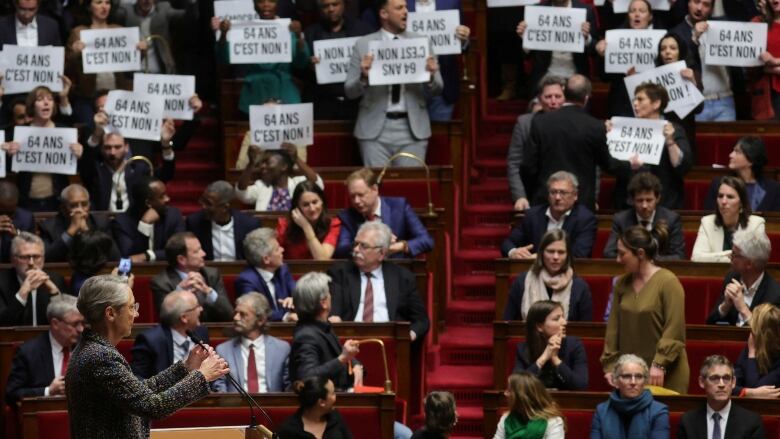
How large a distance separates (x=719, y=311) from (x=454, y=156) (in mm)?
2792

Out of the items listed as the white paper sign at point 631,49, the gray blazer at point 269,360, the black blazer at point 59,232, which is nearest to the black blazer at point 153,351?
the gray blazer at point 269,360

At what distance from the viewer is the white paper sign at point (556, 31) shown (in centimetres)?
1113

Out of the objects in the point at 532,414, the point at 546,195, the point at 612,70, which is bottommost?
the point at 532,414

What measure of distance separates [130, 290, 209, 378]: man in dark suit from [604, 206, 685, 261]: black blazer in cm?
229

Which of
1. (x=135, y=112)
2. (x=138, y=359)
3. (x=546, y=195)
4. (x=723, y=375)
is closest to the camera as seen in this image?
(x=723, y=375)

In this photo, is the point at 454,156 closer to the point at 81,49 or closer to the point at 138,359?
the point at 81,49

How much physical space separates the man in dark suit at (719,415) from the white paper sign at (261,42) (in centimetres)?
432

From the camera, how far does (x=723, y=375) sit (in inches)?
300

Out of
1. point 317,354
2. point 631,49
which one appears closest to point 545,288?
point 317,354

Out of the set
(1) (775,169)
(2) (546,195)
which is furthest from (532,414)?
(1) (775,169)

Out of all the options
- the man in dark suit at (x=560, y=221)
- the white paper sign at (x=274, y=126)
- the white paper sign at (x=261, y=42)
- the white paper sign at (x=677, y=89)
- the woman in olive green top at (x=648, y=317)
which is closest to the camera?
the woman in olive green top at (x=648, y=317)

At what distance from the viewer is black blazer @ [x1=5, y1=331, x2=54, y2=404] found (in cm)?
852

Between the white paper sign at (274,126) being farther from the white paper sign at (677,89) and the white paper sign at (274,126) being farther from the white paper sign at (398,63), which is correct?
the white paper sign at (677,89)

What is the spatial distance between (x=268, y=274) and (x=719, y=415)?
247 cm
